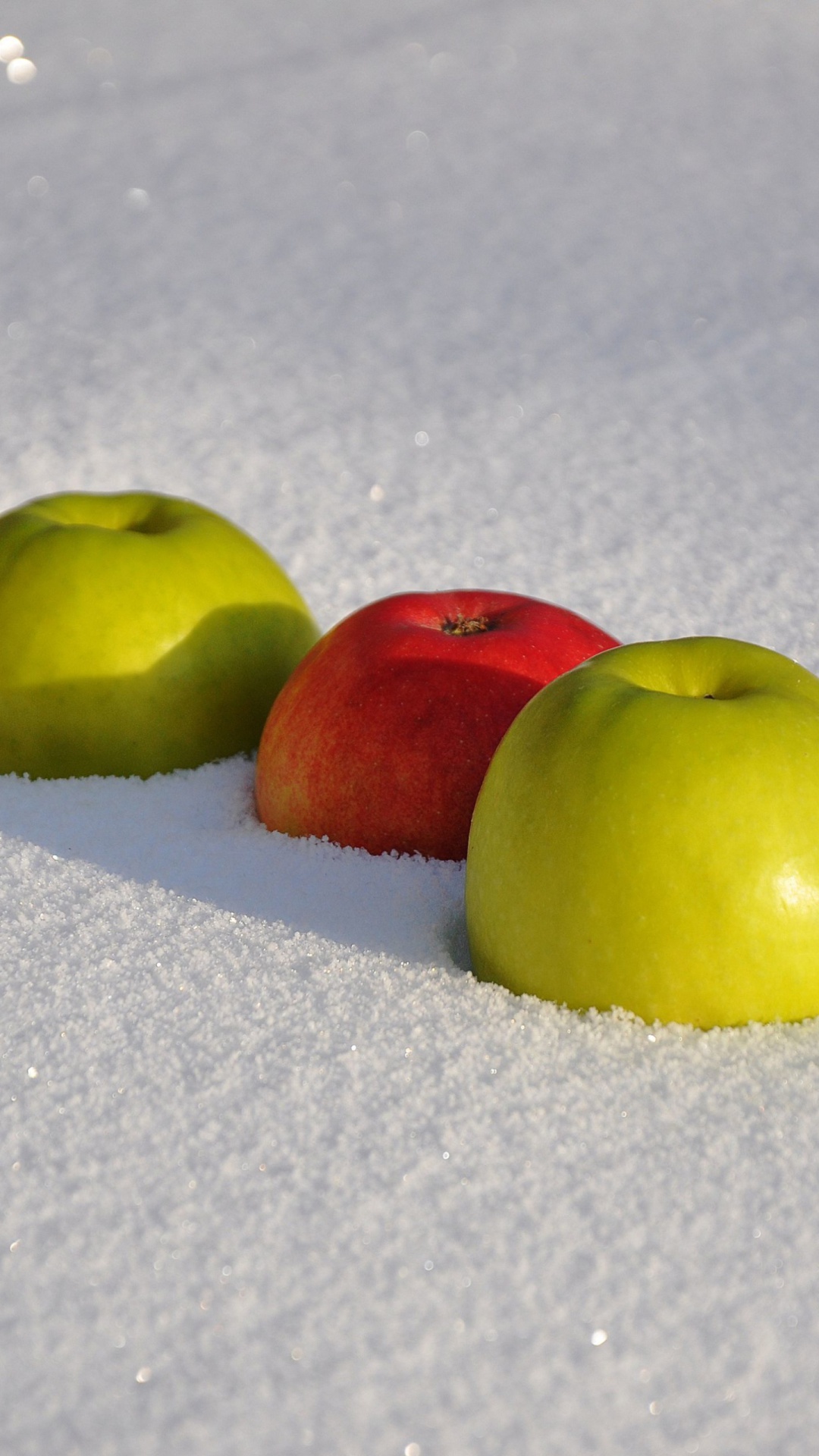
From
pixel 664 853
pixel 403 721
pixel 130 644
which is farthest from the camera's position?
pixel 130 644

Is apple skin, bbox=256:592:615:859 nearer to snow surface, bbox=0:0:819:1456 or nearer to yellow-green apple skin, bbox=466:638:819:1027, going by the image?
snow surface, bbox=0:0:819:1456

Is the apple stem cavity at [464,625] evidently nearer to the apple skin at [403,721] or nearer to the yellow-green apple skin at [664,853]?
the apple skin at [403,721]

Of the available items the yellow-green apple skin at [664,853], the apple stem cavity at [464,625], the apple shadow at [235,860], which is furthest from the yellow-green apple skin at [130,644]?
the yellow-green apple skin at [664,853]

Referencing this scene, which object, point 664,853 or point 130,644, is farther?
point 130,644

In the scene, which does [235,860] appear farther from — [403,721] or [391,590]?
[391,590]

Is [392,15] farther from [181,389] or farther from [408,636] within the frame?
[408,636]

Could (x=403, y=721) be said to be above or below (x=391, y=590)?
above

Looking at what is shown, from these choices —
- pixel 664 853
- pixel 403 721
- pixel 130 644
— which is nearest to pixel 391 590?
pixel 130 644
